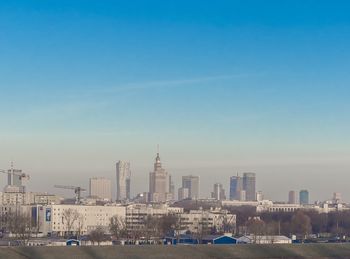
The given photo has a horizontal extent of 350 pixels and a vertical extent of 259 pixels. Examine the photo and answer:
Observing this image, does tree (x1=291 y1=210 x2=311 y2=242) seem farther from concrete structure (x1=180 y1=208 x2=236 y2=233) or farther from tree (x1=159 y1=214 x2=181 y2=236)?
tree (x1=159 y1=214 x2=181 y2=236)

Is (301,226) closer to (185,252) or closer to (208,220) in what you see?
(208,220)

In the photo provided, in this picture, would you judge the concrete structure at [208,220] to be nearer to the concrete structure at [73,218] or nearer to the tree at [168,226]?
the concrete structure at [73,218]

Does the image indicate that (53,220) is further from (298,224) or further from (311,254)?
(311,254)

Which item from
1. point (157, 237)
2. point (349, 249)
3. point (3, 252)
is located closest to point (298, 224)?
point (157, 237)

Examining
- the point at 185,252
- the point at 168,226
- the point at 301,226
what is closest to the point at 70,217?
the point at 168,226

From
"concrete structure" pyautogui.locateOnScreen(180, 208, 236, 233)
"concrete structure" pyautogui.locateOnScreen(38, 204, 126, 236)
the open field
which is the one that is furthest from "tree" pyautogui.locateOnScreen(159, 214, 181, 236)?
the open field
